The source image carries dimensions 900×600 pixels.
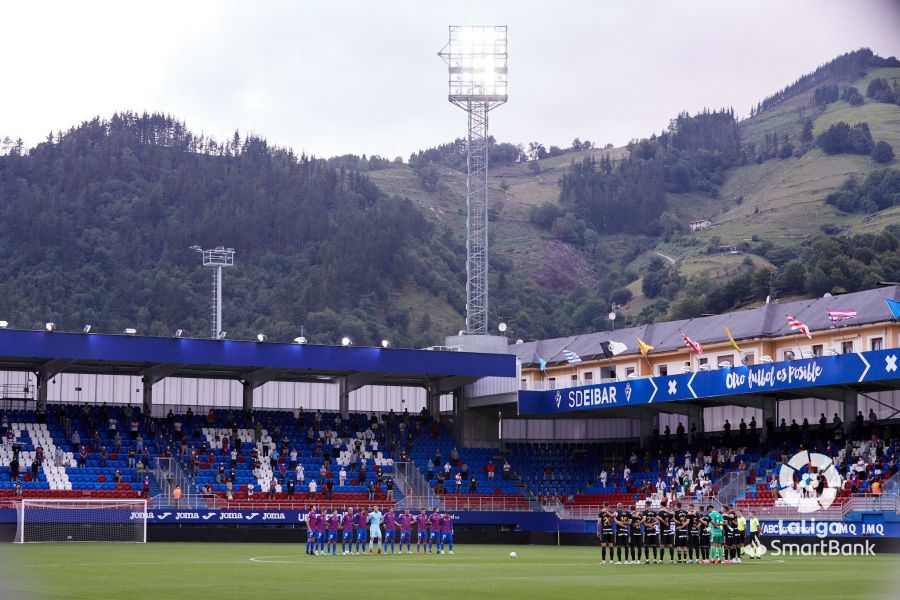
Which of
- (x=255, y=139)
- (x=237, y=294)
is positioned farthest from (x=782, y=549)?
(x=255, y=139)

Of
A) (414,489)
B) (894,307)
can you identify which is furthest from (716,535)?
(414,489)

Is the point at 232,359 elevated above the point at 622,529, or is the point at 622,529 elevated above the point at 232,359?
the point at 232,359

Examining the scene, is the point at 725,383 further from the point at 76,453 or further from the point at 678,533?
the point at 76,453

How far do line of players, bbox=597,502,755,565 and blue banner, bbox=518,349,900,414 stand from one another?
15455 mm

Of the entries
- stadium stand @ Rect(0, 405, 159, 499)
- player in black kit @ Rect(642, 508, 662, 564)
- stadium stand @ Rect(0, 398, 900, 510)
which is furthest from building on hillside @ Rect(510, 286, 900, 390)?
player in black kit @ Rect(642, 508, 662, 564)

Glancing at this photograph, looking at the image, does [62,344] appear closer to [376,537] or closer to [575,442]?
[376,537]

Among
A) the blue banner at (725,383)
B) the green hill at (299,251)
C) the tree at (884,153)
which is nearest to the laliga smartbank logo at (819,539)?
the blue banner at (725,383)

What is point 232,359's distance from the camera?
5912 centimetres

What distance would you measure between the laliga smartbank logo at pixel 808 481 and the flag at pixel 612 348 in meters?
21.5

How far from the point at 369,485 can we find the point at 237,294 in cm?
10041

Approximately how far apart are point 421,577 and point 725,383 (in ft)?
99.5

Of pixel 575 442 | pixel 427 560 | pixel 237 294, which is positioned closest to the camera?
pixel 427 560

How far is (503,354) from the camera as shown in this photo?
6397 cm

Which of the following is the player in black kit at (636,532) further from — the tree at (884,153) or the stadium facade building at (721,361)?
the tree at (884,153)
